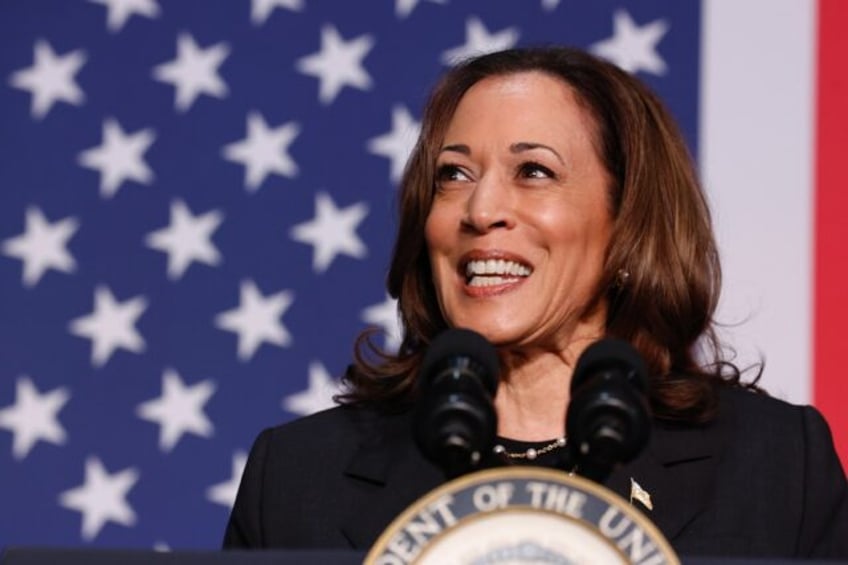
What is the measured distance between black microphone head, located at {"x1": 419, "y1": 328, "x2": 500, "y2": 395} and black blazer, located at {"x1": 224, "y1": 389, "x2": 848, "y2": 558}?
630 millimetres

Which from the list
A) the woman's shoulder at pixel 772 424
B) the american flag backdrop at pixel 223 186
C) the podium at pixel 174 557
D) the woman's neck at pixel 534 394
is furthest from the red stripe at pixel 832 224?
the podium at pixel 174 557

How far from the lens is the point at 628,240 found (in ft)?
7.11

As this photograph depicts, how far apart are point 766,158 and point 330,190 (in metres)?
0.71

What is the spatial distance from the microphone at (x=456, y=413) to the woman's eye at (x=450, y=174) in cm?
83

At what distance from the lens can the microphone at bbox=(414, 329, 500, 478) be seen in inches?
50.1

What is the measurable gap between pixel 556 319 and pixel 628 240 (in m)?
0.14

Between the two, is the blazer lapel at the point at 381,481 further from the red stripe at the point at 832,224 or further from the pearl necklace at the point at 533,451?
the red stripe at the point at 832,224

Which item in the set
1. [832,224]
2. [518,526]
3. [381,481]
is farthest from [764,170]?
[518,526]

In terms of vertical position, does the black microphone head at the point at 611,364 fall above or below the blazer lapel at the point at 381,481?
below

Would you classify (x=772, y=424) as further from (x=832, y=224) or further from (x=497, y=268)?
(x=832, y=224)

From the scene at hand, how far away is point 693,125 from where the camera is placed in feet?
9.21

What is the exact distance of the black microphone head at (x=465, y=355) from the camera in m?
1.33

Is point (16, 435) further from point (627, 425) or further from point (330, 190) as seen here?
point (627, 425)

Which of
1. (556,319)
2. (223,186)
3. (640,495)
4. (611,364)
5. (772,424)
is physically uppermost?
(223,186)
